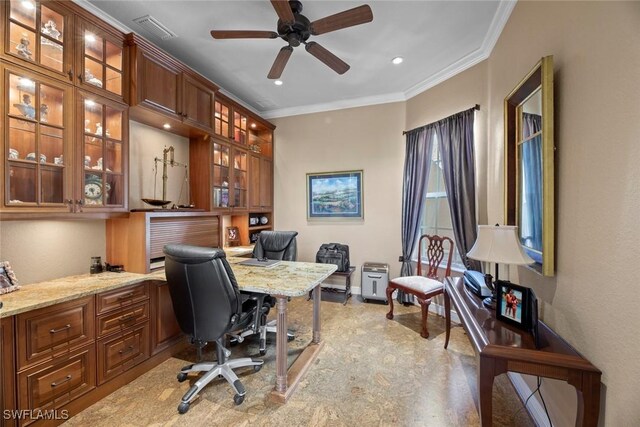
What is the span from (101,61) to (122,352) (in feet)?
7.69

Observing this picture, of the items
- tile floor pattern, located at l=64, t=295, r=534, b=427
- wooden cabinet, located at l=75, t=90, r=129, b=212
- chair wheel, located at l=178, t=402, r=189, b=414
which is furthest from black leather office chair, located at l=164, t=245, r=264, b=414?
wooden cabinet, located at l=75, t=90, r=129, b=212

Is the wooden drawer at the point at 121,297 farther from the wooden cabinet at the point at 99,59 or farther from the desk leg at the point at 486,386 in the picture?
the desk leg at the point at 486,386

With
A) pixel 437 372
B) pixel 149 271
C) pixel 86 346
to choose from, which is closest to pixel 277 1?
pixel 149 271

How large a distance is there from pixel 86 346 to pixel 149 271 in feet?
2.17

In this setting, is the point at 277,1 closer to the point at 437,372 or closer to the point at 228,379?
the point at 228,379

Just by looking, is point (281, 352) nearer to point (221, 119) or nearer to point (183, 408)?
point (183, 408)

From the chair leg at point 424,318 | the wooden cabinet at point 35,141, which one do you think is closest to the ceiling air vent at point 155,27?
the wooden cabinet at point 35,141

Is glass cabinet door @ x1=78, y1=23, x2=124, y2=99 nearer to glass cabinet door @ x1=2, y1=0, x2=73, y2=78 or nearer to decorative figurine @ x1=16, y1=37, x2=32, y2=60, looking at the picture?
glass cabinet door @ x1=2, y1=0, x2=73, y2=78

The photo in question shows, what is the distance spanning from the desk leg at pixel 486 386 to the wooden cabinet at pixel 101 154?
2793 millimetres

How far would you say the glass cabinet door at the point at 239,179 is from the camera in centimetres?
368

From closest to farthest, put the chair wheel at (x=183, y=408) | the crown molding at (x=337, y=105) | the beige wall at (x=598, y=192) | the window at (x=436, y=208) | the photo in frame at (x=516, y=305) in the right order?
the beige wall at (x=598, y=192)
the photo in frame at (x=516, y=305)
the chair wheel at (x=183, y=408)
the window at (x=436, y=208)
the crown molding at (x=337, y=105)

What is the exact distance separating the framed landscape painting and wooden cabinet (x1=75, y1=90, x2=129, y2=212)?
2.67 m

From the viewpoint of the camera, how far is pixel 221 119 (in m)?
3.37

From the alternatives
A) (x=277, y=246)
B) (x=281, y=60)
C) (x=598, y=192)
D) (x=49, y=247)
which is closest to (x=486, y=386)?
(x=598, y=192)
